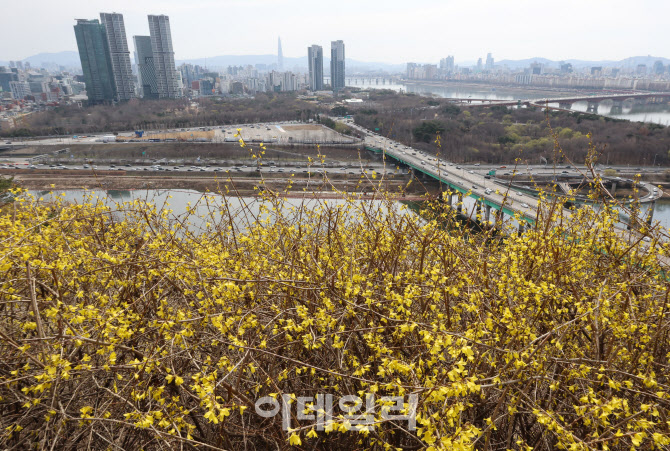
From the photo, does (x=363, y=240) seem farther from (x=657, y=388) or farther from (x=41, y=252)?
(x=41, y=252)

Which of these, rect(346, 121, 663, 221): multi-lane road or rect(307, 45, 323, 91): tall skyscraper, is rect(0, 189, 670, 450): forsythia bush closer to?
rect(346, 121, 663, 221): multi-lane road

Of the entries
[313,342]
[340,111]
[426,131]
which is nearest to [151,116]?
[340,111]

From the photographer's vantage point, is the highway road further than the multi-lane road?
No

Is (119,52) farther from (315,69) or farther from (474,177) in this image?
(474,177)

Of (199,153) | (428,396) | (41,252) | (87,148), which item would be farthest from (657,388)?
(87,148)

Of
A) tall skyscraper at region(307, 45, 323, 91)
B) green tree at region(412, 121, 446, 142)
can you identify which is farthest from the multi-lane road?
tall skyscraper at region(307, 45, 323, 91)

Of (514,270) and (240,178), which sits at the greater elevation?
(514,270)
